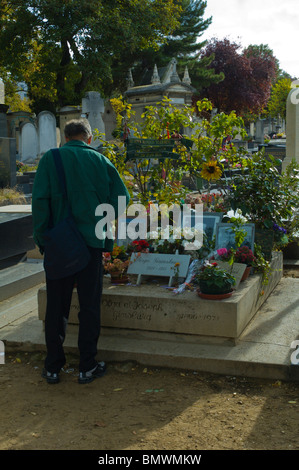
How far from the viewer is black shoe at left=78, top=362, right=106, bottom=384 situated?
11.6 feet

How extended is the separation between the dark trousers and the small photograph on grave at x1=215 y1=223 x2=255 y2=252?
162cm

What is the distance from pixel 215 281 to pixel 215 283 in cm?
2

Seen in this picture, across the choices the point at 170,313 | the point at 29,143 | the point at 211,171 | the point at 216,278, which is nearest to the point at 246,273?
the point at 216,278

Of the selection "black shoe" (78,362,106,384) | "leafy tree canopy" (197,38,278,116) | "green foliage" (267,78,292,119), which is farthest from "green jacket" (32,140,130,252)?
"green foliage" (267,78,292,119)

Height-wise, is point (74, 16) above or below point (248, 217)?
above

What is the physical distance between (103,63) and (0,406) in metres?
26.4

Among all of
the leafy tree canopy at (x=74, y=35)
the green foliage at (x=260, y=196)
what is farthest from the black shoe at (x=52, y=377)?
the leafy tree canopy at (x=74, y=35)

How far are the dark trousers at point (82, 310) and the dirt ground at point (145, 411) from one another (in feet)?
0.66

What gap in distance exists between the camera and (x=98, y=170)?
3.49 metres

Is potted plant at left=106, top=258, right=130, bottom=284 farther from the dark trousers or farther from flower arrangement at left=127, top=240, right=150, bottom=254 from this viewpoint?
the dark trousers

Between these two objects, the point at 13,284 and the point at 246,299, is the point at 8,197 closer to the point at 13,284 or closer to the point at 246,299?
the point at 13,284

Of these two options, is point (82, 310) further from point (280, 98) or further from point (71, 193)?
point (280, 98)

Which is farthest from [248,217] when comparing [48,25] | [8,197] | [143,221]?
[48,25]

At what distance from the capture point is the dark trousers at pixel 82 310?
348cm
